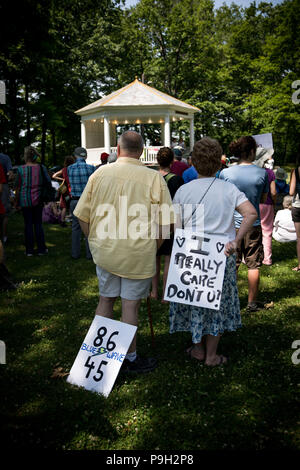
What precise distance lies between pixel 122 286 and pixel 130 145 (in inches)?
48.6

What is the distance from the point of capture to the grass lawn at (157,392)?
2879 mm

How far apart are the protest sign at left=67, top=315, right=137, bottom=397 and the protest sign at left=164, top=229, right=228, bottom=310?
0.53m

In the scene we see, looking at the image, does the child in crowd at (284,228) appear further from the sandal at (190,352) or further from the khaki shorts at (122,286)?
the khaki shorts at (122,286)

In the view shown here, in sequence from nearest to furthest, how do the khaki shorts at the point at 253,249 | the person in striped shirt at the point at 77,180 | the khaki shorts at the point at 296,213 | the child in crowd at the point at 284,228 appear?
the khaki shorts at the point at 253,249
the khaki shorts at the point at 296,213
the person in striped shirt at the point at 77,180
the child in crowd at the point at 284,228

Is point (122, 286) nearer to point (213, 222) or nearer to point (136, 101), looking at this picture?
point (213, 222)

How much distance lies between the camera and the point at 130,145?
3.37 metres

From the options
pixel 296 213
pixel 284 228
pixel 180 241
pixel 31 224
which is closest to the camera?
pixel 180 241

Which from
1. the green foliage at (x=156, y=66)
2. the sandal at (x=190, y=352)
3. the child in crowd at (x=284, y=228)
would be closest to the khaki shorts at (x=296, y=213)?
the child in crowd at (x=284, y=228)

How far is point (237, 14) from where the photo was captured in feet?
151

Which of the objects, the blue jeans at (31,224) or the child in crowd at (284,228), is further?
the child in crowd at (284,228)

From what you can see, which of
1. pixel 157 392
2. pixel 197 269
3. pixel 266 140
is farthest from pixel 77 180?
pixel 157 392

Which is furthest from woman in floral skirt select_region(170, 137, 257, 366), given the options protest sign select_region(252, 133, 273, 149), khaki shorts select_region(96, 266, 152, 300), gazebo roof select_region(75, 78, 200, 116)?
gazebo roof select_region(75, 78, 200, 116)

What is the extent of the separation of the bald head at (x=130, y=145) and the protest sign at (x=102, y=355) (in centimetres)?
149

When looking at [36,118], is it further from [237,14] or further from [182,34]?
[237,14]
